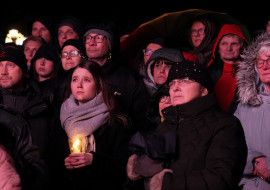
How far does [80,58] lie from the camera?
588 centimetres

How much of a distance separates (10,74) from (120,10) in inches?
189

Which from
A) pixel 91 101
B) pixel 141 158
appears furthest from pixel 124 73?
pixel 141 158

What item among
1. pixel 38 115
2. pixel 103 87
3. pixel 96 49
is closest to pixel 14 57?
pixel 38 115

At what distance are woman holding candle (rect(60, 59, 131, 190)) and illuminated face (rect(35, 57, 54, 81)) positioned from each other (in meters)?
1.47

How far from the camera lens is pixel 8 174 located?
117 inches

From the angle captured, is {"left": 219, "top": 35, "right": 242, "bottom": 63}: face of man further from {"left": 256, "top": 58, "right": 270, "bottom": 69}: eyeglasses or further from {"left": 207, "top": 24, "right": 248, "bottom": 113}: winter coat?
{"left": 256, "top": 58, "right": 270, "bottom": 69}: eyeglasses

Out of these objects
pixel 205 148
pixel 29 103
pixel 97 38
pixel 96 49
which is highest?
pixel 97 38

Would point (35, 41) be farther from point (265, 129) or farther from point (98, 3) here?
point (265, 129)

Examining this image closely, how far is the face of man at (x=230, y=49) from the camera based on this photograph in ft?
17.3

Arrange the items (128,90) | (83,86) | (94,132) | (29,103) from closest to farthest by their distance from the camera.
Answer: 1. (94,132)
2. (83,86)
3. (29,103)
4. (128,90)

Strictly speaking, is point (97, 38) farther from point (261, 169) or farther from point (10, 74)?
point (261, 169)

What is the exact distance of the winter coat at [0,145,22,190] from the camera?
293cm

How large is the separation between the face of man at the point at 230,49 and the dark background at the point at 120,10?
338cm

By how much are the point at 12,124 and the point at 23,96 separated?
1.86 meters
